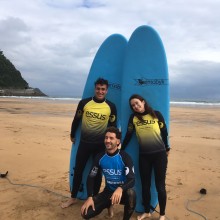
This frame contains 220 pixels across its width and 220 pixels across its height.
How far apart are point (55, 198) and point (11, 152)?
2.24 m

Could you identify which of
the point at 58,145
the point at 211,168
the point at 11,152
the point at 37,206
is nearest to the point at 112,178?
the point at 37,206

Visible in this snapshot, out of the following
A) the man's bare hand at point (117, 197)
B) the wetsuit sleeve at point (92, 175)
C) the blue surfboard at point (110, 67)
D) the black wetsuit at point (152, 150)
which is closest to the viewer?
the man's bare hand at point (117, 197)

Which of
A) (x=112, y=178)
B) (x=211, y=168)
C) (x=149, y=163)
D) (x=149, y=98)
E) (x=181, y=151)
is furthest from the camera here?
(x=181, y=151)

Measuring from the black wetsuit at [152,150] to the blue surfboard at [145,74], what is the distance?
15.4 inches

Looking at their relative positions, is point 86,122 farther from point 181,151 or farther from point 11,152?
A: point 181,151

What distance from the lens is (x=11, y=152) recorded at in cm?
552

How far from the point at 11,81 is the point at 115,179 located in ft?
181

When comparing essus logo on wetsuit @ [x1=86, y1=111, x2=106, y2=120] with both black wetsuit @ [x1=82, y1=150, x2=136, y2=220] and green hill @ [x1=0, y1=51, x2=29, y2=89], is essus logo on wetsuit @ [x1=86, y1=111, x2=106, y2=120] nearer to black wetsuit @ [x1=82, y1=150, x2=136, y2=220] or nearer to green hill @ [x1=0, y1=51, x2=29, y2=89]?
black wetsuit @ [x1=82, y1=150, x2=136, y2=220]

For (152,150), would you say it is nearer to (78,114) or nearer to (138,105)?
(138,105)

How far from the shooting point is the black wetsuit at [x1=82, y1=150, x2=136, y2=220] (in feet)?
8.88

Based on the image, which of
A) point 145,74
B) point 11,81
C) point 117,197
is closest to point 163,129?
point 145,74

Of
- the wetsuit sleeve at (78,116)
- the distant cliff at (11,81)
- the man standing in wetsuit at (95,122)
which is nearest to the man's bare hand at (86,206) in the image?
the man standing in wetsuit at (95,122)

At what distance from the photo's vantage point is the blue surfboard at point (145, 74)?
3.59 metres

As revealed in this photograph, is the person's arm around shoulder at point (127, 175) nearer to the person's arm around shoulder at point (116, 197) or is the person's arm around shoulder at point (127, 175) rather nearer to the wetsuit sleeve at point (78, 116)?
the person's arm around shoulder at point (116, 197)
